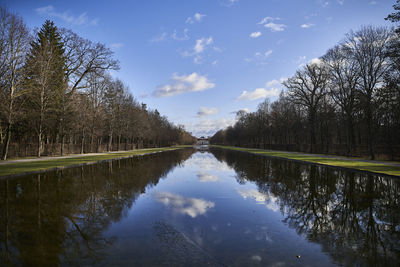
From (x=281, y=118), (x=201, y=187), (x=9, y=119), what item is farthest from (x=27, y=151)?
(x=281, y=118)

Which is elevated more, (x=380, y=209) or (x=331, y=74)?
(x=331, y=74)

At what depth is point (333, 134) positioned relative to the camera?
56594 millimetres

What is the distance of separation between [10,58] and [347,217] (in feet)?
93.5

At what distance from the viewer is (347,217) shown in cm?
593

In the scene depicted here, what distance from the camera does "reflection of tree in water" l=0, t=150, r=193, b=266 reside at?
3.80 m

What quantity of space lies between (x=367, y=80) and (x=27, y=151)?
42119 mm

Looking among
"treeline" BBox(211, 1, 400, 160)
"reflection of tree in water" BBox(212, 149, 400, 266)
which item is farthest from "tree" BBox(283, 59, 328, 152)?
"reflection of tree in water" BBox(212, 149, 400, 266)

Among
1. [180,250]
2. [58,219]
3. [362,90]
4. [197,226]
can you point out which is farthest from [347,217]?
[362,90]

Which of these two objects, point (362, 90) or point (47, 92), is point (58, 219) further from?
point (362, 90)

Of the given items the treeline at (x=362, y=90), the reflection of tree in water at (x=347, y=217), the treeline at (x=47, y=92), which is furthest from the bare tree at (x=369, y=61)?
the treeline at (x=47, y=92)

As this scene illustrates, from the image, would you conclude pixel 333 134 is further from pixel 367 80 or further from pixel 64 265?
pixel 64 265

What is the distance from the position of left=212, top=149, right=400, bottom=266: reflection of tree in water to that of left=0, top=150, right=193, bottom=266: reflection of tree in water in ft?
15.2

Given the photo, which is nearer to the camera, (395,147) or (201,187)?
(201,187)

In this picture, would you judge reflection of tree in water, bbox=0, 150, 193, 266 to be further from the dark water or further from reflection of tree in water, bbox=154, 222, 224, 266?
reflection of tree in water, bbox=154, 222, 224, 266
